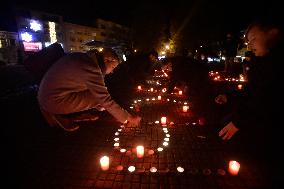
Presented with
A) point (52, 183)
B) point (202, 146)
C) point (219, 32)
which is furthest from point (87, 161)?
point (219, 32)

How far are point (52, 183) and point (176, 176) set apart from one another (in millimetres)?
1743

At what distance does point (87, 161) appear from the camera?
13.1 ft

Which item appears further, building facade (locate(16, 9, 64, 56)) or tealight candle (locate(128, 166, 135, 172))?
building facade (locate(16, 9, 64, 56))

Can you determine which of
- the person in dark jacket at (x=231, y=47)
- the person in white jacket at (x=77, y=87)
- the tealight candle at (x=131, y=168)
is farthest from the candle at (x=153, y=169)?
the person in dark jacket at (x=231, y=47)

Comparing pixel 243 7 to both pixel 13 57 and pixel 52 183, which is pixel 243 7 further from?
pixel 13 57

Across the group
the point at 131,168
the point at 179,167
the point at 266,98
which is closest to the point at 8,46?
the point at 131,168

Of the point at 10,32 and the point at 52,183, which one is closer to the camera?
the point at 52,183

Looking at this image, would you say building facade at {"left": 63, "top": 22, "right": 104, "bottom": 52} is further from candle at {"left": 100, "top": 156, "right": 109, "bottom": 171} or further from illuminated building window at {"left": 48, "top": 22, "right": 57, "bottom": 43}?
→ candle at {"left": 100, "top": 156, "right": 109, "bottom": 171}

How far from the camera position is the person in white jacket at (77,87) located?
174 inches

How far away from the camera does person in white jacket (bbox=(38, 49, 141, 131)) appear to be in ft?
14.5

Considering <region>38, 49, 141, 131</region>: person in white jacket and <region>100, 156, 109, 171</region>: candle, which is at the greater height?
<region>38, 49, 141, 131</region>: person in white jacket

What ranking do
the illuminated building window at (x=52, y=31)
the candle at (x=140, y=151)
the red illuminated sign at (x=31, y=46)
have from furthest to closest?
the illuminated building window at (x=52, y=31), the red illuminated sign at (x=31, y=46), the candle at (x=140, y=151)

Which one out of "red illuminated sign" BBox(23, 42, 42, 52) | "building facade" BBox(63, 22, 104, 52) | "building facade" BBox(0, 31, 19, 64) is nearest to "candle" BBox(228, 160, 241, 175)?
"building facade" BBox(0, 31, 19, 64)

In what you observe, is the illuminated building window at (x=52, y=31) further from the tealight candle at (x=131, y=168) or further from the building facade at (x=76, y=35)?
the tealight candle at (x=131, y=168)
